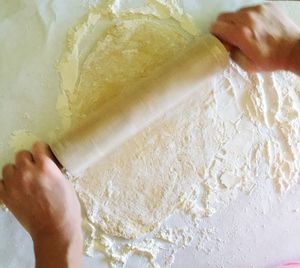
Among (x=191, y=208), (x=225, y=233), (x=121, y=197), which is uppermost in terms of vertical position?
(x=121, y=197)

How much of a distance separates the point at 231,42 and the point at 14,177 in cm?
54

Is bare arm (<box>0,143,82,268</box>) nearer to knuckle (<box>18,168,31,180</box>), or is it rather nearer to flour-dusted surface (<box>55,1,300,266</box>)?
knuckle (<box>18,168,31,180</box>)

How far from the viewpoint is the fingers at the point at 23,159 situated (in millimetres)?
971

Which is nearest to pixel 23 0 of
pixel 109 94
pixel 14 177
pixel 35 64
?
pixel 35 64

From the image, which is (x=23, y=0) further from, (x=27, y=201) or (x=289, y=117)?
(x=289, y=117)

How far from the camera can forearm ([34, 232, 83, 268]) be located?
97cm

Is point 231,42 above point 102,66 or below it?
below

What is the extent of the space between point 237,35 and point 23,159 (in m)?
0.52

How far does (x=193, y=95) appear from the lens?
1.14m

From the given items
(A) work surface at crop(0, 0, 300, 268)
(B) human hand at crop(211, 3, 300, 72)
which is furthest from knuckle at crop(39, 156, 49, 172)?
(B) human hand at crop(211, 3, 300, 72)

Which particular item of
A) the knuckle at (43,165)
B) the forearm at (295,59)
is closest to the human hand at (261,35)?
the forearm at (295,59)

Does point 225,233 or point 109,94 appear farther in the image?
point 225,233

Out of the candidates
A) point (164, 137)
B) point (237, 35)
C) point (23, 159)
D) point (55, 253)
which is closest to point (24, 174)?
point (23, 159)

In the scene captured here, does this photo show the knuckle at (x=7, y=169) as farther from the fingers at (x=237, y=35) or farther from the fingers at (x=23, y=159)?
the fingers at (x=237, y=35)
